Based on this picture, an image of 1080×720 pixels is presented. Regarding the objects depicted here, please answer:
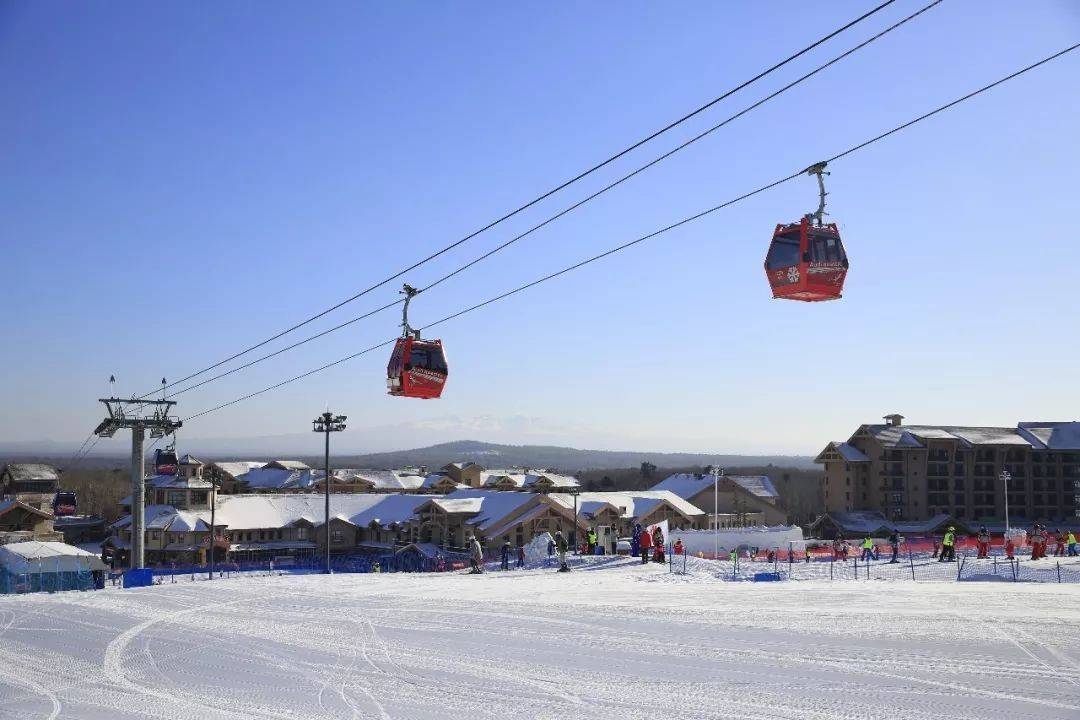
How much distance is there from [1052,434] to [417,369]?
255 ft

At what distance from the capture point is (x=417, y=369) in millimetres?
21922

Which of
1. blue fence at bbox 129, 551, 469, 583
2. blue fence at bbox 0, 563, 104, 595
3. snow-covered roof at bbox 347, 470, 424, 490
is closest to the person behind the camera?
blue fence at bbox 0, 563, 104, 595

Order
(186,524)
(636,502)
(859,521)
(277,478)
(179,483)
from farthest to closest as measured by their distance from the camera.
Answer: (277,478)
(859,521)
(636,502)
(179,483)
(186,524)

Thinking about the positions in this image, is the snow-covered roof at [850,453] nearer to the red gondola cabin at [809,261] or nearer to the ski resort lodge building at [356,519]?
the ski resort lodge building at [356,519]

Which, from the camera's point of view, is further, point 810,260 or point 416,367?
point 416,367

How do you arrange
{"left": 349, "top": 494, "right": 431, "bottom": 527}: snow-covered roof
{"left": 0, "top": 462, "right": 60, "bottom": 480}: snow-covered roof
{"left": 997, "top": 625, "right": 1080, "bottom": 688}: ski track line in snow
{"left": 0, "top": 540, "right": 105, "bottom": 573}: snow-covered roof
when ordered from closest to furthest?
{"left": 997, "top": 625, "right": 1080, "bottom": 688}: ski track line in snow → {"left": 0, "top": 540, "right": 105, "bottom": 573}: snow-covered roof → {"left": 349, "top": 494, "right": 431, "bottom": 527}: snow-covered roof → {"left": 0, "top": 462, "right": 60, "bottom": 480}: snow-covered roof

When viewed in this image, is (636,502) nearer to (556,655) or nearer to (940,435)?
(940,435)

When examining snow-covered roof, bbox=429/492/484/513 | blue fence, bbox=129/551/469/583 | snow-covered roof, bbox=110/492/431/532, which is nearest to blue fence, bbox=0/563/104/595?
blue fence, bbox=129/551/469/583

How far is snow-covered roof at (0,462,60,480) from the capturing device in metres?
82.3

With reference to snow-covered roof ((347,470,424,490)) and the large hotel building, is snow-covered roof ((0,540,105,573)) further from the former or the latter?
the large hotel building

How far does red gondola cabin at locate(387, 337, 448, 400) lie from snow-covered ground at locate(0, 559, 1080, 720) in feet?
15.6

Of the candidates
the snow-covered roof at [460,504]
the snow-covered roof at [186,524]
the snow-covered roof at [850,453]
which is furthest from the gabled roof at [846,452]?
the snow-covered roof at [186,524]

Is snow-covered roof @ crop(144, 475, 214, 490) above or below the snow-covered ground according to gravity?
below

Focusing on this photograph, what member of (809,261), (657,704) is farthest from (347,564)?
(657,704)
